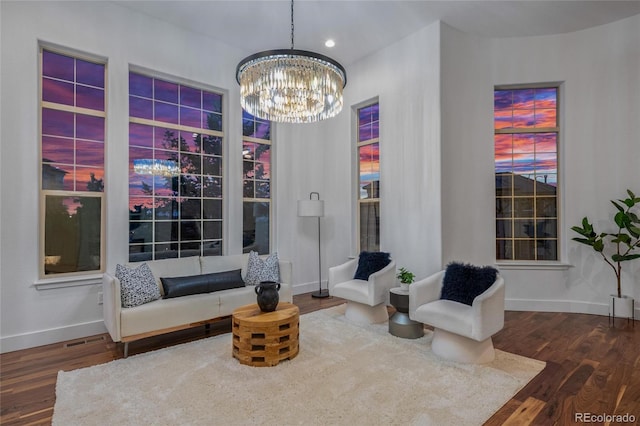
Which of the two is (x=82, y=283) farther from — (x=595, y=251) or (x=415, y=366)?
(x=595, y=251)

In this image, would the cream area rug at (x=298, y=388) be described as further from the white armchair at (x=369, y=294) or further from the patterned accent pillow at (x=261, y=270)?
the patterned accent pillow at (x=261, y=270)

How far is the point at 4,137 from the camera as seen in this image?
3350 mm

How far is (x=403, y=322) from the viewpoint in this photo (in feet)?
12.1

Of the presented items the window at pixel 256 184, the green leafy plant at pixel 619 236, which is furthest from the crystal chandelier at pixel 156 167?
the green leafy plant at pixel 619 236

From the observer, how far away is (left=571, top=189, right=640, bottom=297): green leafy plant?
4074 mm

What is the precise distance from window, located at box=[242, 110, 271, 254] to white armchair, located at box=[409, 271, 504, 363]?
2.83 meters

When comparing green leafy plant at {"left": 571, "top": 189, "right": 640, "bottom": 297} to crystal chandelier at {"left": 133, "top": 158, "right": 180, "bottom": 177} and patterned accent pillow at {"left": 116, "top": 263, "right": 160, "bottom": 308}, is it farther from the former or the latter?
crystal chandelier at {"left": 133, "top": 158, "right": 180, "bottom": 177}

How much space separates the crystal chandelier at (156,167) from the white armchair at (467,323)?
3.56 m

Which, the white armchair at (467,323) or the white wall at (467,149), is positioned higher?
the white wall at (467,149)

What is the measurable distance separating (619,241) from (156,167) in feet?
19.4

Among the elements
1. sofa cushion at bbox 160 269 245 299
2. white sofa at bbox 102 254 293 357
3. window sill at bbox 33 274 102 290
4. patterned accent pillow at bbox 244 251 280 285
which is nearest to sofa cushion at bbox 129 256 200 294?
white sofa at bbox 102 254 293 357

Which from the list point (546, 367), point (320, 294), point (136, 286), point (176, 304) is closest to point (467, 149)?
point (546, 367)

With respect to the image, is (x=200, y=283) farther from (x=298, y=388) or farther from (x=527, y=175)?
(x=527, y=175)

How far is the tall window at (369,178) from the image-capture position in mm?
5504
